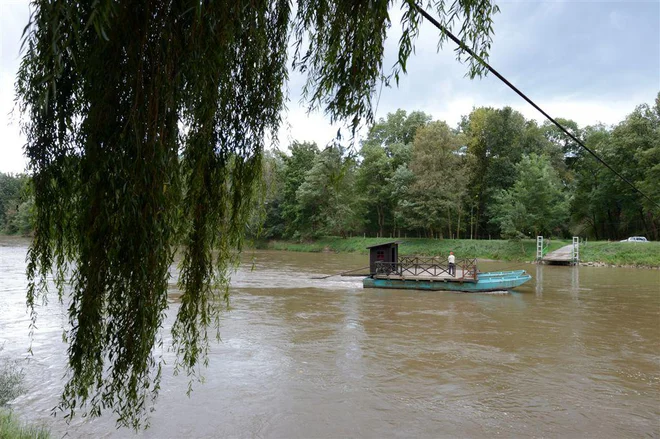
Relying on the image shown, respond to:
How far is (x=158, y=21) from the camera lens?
101 inches

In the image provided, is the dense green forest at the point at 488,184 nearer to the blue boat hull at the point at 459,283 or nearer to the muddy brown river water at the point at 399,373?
the blue boat hull at the point at 459,283

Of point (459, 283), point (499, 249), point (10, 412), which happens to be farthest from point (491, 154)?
point (10, 412)

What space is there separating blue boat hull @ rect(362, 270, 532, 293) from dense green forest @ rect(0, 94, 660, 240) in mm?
19550

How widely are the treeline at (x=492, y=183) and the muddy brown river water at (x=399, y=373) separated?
28.2 m

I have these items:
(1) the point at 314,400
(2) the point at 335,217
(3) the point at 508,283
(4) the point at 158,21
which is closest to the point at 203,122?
(4) the point at 158,21

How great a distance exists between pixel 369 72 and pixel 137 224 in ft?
5.86

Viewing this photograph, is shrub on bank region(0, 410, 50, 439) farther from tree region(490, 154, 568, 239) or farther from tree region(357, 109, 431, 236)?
tree region(357, 109, 431, 236)

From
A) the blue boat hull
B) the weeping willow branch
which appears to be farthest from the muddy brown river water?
the weeping willow branch

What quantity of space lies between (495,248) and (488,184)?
10182 mm

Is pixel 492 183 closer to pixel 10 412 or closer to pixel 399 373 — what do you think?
pixel 399 373

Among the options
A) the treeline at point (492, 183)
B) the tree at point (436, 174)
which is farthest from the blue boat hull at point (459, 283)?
the tree at point (436, 174)

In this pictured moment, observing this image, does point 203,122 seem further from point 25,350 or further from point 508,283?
point 508,283

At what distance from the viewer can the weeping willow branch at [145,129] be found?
2.53 m

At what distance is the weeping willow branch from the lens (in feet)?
8.30
